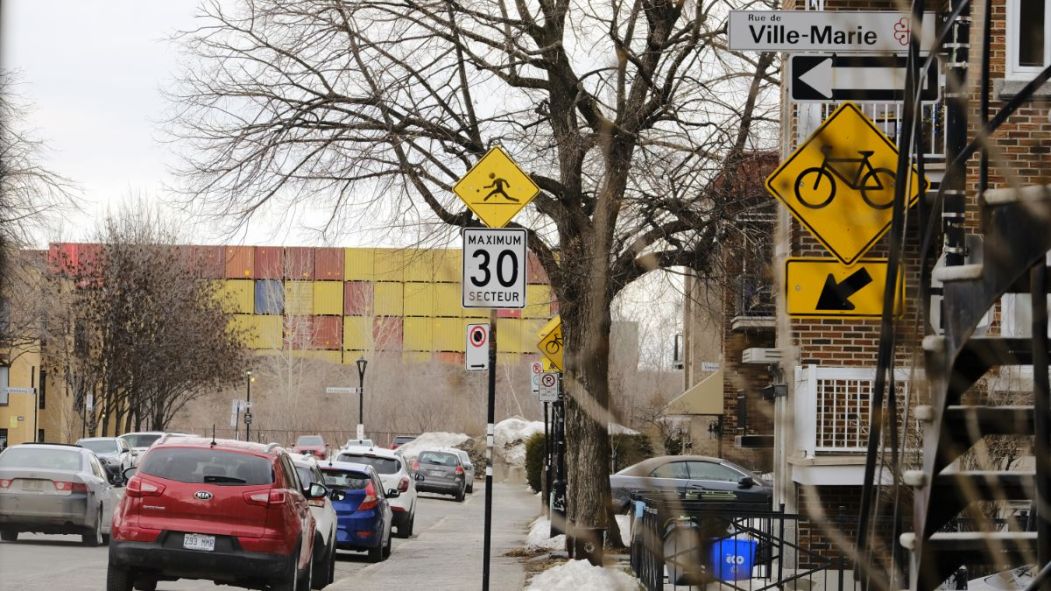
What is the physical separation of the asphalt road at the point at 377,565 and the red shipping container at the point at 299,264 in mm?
49701

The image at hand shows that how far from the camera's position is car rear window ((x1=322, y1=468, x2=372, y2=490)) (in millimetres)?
22484

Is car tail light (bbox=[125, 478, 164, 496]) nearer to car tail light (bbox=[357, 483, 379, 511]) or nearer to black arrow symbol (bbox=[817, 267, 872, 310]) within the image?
black arrow symbol (bbox=[817, 267, 872, 310])

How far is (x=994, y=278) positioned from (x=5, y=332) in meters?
48.0

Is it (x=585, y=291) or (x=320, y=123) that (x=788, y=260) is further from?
(x=320, y=123)

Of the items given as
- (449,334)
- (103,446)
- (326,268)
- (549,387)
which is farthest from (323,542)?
(326,268)

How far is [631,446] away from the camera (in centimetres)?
452

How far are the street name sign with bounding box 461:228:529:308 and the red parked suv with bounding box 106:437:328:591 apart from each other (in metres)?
2.94

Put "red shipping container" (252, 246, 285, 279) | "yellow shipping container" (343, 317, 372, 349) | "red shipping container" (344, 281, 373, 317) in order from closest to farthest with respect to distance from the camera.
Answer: "red shipping container" (252, 246, 285, 279) → "red shipping container" (344, 281, 373, 317) → "yellow shipping container" (343, 317, 372, 349)

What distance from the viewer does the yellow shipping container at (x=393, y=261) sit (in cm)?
2247

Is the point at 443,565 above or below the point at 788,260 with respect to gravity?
below

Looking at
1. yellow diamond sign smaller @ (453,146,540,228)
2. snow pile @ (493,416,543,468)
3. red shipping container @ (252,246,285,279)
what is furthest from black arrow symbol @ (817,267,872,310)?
red shipping container @ (252,246,285,279)

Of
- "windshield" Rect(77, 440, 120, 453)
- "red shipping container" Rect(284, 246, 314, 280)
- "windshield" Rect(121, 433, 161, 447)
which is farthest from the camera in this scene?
"red shipping container" Rect(284, 246, 314, 280)

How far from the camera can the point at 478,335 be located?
18.2 meters

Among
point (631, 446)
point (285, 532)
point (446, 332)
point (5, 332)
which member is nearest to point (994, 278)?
point (631, 446)
